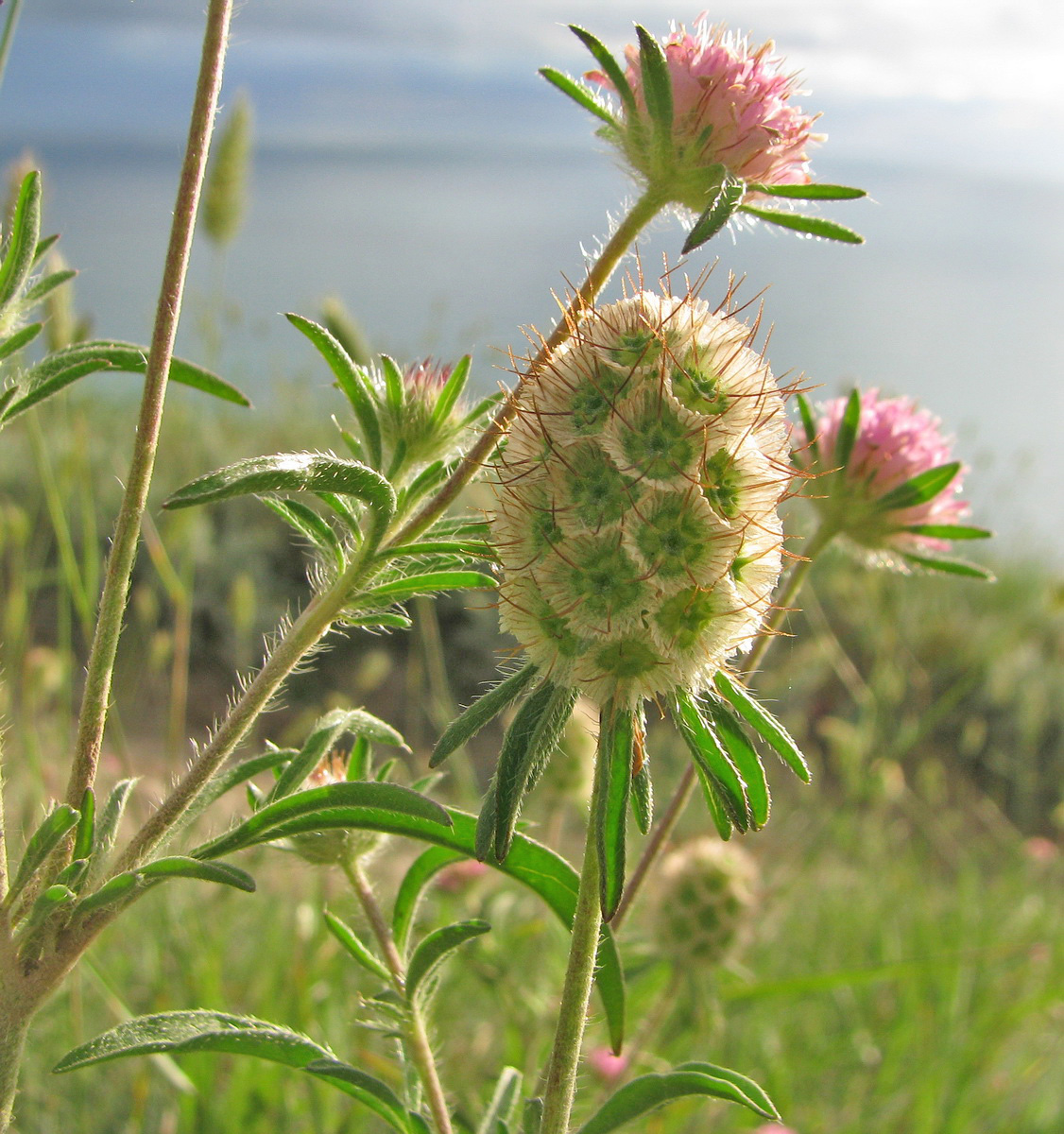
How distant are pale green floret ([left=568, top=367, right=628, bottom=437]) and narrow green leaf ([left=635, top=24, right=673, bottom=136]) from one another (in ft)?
0.96

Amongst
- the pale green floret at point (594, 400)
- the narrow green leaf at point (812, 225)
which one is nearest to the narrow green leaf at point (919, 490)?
the narrow green leaf at point (812, 225)

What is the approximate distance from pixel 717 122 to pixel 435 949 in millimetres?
869

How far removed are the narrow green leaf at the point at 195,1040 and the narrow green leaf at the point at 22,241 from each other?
709 mm

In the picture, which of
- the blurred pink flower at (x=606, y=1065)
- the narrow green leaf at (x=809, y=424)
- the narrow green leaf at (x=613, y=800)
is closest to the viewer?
the narrow green leaf at (x=613, y=800)

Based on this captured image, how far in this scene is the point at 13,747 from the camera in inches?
144

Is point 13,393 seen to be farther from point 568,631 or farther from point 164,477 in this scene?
point 164,477

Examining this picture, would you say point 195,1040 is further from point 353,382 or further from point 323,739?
point 353,382

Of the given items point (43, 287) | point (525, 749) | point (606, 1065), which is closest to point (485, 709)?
point (525, 749)

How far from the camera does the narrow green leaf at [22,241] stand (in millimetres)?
1092

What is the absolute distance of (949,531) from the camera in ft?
4.95

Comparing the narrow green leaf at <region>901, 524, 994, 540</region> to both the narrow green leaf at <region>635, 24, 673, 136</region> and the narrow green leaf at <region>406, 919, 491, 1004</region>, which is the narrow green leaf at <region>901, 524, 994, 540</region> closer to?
the narrow green leaf at <region>635, 24, 673, 136</region>

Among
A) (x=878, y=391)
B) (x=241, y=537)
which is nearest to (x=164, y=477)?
(x=241, y=537)

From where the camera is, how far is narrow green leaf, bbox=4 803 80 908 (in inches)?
37.4

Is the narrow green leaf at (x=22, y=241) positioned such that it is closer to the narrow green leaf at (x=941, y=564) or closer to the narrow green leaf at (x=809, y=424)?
the narrow green leaf at (x=809, y=424)
